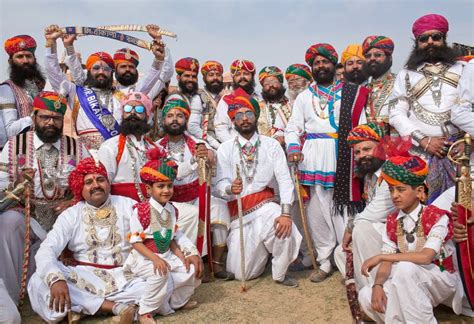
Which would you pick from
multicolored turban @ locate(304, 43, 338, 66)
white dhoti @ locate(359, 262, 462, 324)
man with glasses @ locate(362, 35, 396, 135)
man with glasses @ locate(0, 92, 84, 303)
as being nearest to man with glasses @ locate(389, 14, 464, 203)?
man with glasses @ locate(362, 35, 396, 135)

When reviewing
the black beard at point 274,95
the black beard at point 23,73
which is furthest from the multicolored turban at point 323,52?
the black beard at point 23,73

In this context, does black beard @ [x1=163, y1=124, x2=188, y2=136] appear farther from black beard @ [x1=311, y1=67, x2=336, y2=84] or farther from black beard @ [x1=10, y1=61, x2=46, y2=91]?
black beard @ [x1=10, y1=61, x2=46, y2=91]

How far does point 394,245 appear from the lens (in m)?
3.89

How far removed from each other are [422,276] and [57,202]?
3677mm

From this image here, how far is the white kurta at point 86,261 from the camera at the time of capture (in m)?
4.30

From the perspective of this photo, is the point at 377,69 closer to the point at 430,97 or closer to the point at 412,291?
the point at 430,97

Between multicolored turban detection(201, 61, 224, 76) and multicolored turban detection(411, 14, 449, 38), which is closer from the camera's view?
multicolored turban detection(411, 14, 449, 38)

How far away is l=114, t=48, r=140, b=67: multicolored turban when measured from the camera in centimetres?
715

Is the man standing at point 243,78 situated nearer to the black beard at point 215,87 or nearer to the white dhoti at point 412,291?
the black beard at point 215,87

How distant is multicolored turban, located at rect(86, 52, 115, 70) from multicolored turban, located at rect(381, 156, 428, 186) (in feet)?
14.5

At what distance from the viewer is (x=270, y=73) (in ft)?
25.1

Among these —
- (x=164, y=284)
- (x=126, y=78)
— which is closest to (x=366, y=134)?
(x=164, y=284)

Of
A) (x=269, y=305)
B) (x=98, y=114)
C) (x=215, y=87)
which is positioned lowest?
(x=269, y=305)

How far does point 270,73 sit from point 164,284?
428 cm
